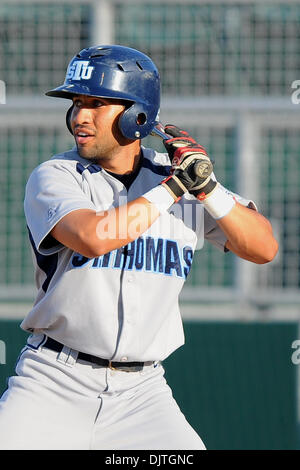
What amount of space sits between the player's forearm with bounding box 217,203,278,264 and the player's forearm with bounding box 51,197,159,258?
1.45 ft

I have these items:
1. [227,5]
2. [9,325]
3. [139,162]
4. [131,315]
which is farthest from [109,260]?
[227,5]

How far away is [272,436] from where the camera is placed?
22.6 ft

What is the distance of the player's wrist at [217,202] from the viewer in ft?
13.8

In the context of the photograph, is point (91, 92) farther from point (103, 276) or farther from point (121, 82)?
point (103, 276)

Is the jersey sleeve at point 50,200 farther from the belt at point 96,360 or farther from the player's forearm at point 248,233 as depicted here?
the player's forearm at point 248,233

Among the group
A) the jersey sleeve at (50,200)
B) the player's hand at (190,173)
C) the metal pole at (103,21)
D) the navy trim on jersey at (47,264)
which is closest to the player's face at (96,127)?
the jersey sleeve at (50,200)

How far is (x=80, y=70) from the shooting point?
4.42m

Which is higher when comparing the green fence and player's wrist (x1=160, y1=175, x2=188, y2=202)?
player's wrist (x1=160, y1=175, x2=188, y2=202)

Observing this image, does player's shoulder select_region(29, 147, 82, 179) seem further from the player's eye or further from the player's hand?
the player's hand

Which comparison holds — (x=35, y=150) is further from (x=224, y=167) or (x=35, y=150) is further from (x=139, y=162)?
(x=139, y=162)

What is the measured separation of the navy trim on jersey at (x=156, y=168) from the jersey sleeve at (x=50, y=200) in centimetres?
39

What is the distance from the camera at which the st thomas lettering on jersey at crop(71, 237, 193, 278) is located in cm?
421

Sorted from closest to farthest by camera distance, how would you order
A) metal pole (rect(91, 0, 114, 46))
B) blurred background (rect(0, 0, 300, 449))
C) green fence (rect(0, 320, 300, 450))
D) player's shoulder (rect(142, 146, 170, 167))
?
1. player's shoulder (rect(142, 146, 170, 167))
2. green fence (rect(0, 320, 300, 450))
3. blurred background (rect(0, 0, 300, 449))
4. metal pole (rect(91, 0, 114, 46))

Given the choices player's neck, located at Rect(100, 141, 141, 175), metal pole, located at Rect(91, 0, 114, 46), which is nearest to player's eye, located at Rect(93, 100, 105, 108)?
player's neck, located at Rect(100, 141, 141, 175)
